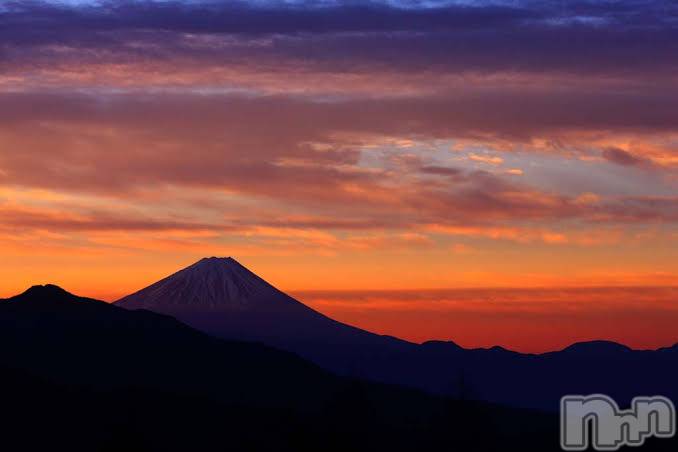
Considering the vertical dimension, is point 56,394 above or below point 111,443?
above

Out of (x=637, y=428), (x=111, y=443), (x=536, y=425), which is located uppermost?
(x=536, y=425)

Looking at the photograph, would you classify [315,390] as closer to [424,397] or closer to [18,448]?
[424,397]

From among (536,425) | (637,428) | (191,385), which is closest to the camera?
(637,428)

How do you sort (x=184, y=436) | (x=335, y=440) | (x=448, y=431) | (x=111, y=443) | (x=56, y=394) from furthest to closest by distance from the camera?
1. (x=56, y=394)
2. (x=184, y=436)
3. (x=448, y=431)
4. (x=335, y=440)
5. (x=111, y=443)

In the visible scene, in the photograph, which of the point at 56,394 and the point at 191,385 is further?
the point at 191,385

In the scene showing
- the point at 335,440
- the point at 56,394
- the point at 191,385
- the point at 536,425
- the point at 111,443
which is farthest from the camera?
the point at 191,385

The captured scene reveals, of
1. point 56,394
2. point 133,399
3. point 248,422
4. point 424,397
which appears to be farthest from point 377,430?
point 424,397

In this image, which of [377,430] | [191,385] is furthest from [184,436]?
[191,385]

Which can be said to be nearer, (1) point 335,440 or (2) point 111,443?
(2) point 111,443

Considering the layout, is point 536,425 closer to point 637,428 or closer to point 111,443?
point 637,428
